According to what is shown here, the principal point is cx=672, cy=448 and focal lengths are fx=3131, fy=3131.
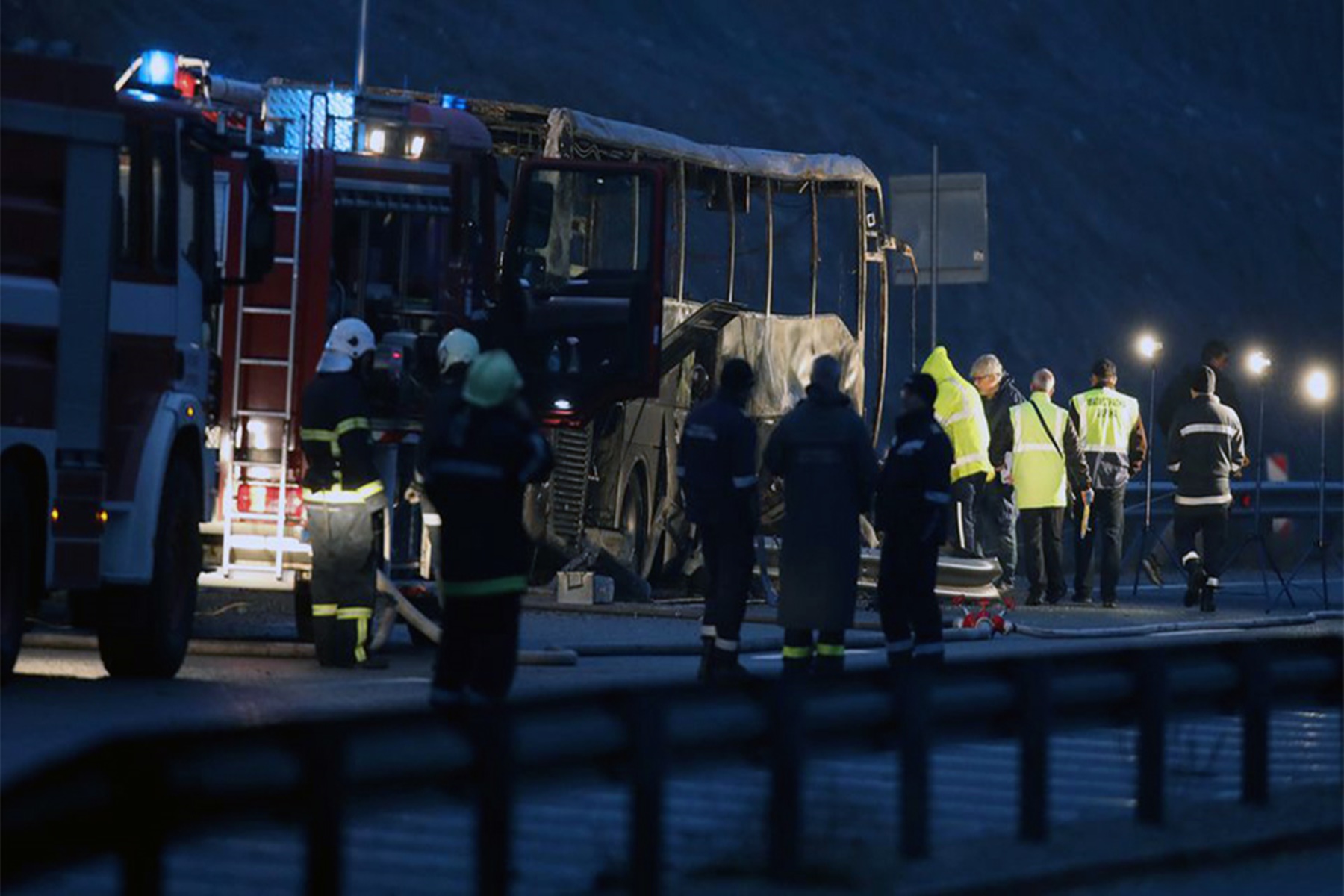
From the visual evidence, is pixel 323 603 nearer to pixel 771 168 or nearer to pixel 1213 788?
Answer: pixel 1213 788

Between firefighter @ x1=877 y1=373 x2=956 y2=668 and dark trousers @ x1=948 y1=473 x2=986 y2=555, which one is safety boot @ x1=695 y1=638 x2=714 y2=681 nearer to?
firefighter @ x1=877 y1=373 x2=956 y2=668

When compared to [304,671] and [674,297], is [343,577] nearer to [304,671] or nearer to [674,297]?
[304,671]

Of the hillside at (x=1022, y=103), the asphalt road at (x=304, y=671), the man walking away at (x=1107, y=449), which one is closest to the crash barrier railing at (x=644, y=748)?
the asphalt road at (x=304, y=671)

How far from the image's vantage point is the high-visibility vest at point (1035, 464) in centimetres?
2605

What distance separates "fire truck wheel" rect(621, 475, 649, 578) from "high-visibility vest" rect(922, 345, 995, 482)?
2.54m

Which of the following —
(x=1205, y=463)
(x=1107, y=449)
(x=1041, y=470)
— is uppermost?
(x=1107, y=449)

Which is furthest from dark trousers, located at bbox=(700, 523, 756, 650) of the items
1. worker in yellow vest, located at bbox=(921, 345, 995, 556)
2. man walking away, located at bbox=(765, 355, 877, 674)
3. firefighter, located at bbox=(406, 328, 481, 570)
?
worker in yellow vest, located at bbox=(921, 345, 995, 556)

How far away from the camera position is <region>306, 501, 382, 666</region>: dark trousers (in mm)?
16719

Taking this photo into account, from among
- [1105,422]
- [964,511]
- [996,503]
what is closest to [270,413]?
[964,511]

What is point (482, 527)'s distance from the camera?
1147 centimetres

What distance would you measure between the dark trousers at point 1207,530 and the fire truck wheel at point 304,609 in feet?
30.9

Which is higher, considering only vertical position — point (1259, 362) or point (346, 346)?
point (1259, 362)

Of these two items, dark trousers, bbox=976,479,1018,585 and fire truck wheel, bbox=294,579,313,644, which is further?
dark trousers, bbox=976,479,1018,585

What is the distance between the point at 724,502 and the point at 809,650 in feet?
2.94
